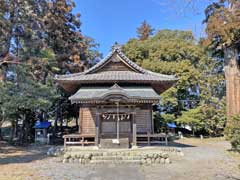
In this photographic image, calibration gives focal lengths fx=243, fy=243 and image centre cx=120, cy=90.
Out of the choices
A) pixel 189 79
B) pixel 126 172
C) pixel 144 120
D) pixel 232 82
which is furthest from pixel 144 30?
pixel 126 172

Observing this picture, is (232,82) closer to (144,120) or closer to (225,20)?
(144,120)

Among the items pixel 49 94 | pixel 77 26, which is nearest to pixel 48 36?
pixel 77 26

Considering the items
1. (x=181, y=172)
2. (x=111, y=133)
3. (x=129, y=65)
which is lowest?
(x=181, y=172)

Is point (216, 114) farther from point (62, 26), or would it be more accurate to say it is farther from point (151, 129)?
point (62, 26)

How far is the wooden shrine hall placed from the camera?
1325cm

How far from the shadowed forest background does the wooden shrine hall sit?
3162 millimetres

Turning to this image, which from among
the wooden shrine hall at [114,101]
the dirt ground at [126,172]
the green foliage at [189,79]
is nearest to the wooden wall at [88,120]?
the wooden shrine hall at [114,101]

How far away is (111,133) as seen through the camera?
14305 mm

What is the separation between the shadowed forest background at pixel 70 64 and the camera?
52.7 ft

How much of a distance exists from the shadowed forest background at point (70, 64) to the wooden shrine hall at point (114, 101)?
3.16 metres

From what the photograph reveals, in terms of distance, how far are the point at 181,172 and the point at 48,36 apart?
1810 cm

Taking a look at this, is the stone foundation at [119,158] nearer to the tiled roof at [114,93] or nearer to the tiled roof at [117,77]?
the tiled roof at [114,93]

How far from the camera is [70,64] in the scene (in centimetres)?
2267

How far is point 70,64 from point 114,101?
36.3 ft
